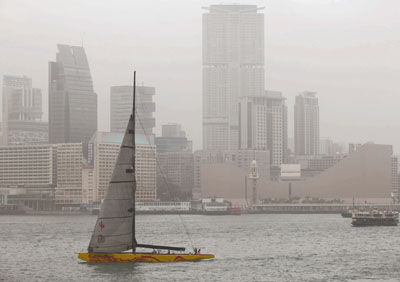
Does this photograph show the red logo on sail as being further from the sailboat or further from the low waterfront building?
the low waterfront building

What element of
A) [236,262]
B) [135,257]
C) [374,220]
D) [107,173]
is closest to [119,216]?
[135,257]

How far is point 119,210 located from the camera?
43.2 metres

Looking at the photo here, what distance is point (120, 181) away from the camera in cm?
4334

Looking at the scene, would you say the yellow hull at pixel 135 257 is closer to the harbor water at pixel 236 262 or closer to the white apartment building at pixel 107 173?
the harbor water at pixel 236 262

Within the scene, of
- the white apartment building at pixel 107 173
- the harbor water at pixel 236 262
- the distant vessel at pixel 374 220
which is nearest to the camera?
the harbor water at pixel 236 262

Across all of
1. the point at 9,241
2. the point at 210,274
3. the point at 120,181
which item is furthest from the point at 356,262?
the point at 9,241

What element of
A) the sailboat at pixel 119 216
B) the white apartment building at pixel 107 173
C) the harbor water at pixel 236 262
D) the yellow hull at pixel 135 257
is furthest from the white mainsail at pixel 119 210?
the white apartment building at pixel 107 173

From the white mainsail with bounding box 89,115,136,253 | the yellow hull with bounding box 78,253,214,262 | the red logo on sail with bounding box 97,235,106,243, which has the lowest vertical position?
the yellow hull with bounding box 78,253,214,262

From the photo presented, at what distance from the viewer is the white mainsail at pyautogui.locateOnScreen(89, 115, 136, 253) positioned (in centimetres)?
4312

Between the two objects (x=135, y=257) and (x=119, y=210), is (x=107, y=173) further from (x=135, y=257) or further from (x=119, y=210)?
(x=119, y=210)

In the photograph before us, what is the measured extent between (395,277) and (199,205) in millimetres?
137273

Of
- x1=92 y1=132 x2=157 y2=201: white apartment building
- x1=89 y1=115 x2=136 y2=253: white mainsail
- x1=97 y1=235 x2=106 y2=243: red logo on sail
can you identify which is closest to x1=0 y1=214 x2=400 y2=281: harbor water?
x1=89 y1=115 x2=136 y2=253: white mainsail

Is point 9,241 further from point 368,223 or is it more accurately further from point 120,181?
point 368,223

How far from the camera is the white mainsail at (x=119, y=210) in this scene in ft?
141
